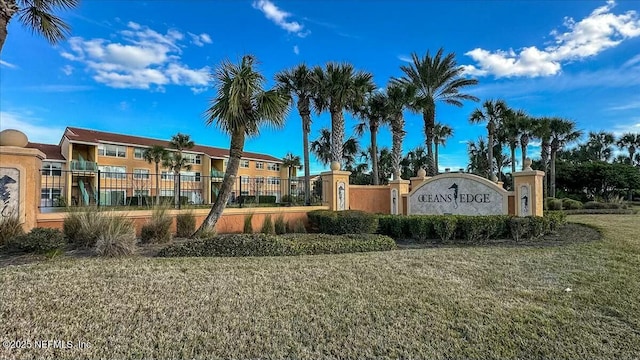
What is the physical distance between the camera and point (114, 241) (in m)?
6.67

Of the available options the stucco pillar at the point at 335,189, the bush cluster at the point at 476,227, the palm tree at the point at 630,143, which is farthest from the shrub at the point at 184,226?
the palm tree at the point at 630,143

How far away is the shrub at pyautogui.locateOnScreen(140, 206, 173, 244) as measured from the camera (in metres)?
8.53

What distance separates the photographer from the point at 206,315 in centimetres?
387

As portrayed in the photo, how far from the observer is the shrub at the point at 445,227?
32.2 ft

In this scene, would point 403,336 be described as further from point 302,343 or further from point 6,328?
point 6,328

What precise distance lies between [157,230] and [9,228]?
2726 mm

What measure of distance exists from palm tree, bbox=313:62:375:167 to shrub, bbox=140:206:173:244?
12.5 metres

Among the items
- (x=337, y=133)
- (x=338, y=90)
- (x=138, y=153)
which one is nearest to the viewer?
(x=338, y=90)

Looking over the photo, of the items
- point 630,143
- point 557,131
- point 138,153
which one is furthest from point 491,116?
point 630,143

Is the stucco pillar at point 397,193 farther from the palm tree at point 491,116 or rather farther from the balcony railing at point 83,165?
the balcony railing at point 83,165

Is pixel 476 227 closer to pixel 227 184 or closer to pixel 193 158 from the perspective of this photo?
pixel 227 184

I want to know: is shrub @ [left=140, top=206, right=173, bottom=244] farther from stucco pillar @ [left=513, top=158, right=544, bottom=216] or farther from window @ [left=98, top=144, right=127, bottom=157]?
window @ [left=98, top=144, right=127, bottom=157]

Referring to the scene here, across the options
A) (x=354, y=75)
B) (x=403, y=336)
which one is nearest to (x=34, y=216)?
(x=403, y=336)

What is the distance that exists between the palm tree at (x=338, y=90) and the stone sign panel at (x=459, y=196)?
7.03m
